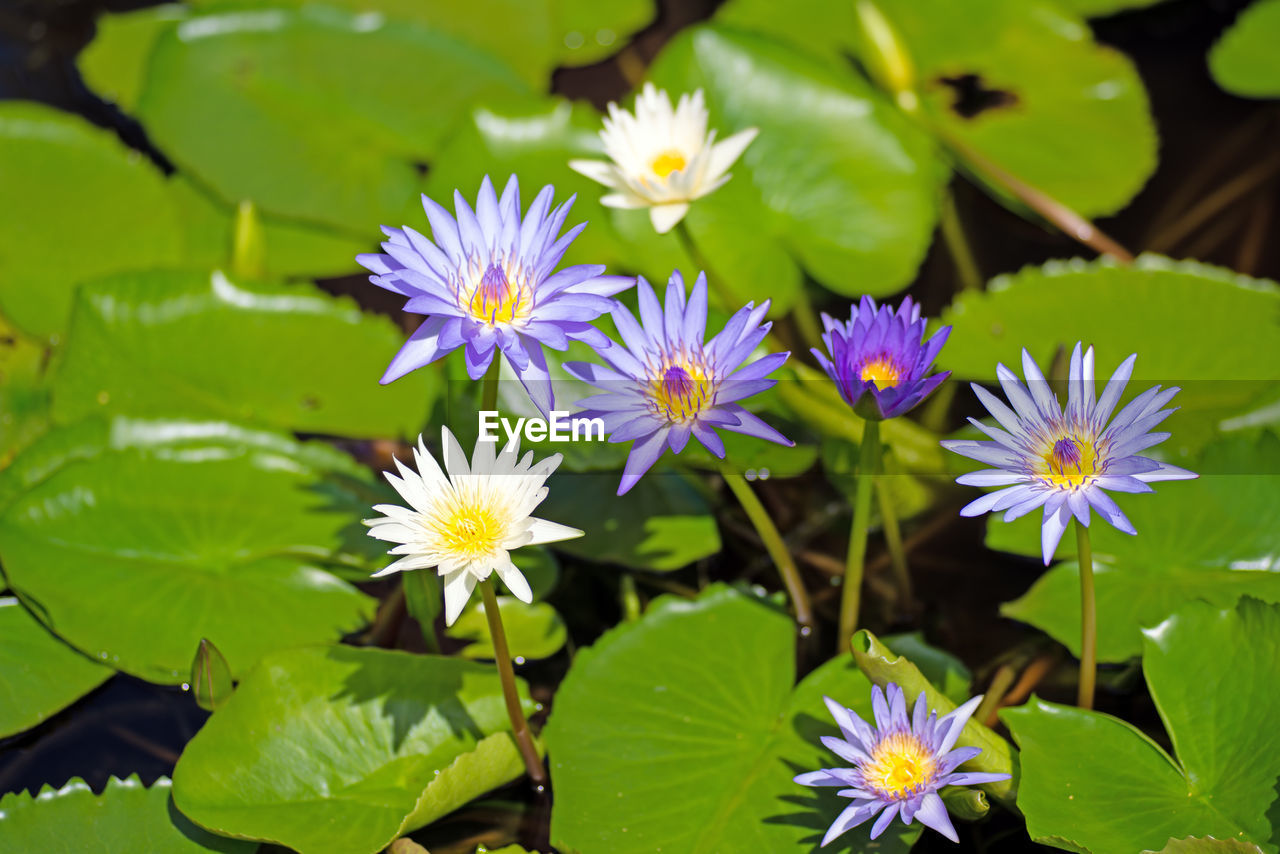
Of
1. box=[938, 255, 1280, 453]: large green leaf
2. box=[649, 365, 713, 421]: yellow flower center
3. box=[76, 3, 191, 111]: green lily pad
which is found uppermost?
box=[938, 255, 1280, 453]: large green leaf

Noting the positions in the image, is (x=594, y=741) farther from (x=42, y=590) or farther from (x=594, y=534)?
(x=42, y=590)

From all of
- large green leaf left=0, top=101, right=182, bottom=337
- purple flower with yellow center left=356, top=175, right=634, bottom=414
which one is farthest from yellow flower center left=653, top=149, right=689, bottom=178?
large green leaf left=0, top=101, right=182, bottom=337

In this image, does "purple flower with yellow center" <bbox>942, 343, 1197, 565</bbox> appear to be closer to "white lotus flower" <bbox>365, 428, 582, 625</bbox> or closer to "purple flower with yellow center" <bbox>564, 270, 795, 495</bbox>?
"purple flower with yellow center" <bbox>564, 270, 795, 495</bbox>

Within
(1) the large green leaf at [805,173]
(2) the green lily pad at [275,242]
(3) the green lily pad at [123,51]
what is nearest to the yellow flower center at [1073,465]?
(1) the large green leaf at [805,173]

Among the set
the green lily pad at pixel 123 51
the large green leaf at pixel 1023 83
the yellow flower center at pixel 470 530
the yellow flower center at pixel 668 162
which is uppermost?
the large green leaf at pixel 1023 83

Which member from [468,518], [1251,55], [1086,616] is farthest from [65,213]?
[1251,55]

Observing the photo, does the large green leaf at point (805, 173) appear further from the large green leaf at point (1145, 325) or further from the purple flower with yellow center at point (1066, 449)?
the purple flower with yellow center at point (1066, 449)

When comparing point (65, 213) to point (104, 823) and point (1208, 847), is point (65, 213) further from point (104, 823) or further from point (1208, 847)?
point (1208, 847)
